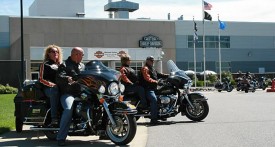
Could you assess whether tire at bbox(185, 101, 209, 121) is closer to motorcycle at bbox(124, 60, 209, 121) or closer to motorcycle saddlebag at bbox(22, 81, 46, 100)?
motorcycle at bbox(124, 60, 209, 121)

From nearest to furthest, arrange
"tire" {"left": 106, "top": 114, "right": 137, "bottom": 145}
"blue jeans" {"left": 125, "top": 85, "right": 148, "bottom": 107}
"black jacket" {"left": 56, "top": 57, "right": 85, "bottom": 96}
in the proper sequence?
"tire" {"left": 106, "top": 114, "right": 137, "bottom": 145}, "black jacket" {"left": 56, "top": 57, "right": 85, "bottom": 96}, "blue jeans" {"left": 125, "top": 85, "right": 148, "bottom": 107}

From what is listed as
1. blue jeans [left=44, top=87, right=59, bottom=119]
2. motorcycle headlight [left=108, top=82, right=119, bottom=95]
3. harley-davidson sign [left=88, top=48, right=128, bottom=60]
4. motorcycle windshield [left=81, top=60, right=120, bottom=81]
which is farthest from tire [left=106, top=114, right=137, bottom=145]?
harley-davidson sign [left=88, top=48, right=128, bottom=60]

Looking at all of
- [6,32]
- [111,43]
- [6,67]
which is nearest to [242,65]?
[111,43]

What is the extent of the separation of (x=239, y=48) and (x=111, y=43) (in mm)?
25501

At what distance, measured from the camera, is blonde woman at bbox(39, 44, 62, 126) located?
9.24 metres

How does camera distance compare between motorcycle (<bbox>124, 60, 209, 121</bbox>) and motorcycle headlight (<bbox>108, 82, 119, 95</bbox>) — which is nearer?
motorcycle headlight (<bbox>108, 82, 119, 95</bbox>)

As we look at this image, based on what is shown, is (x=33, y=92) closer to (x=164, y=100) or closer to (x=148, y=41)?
(x=164, y=100)

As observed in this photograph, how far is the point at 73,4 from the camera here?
80.9m

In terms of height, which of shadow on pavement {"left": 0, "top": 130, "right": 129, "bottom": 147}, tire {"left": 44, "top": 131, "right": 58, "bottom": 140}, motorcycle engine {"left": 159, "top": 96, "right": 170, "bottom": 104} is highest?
motorcycle engine {"left": 159, "top": 96, "right": 170, "bottom": 104}

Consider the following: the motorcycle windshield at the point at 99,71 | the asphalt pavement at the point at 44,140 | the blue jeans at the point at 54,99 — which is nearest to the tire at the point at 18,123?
the asphalt pavement at the point at 44,140

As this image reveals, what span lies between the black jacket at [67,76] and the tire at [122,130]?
914 mm

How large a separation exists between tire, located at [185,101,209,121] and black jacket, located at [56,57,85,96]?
16.0ft

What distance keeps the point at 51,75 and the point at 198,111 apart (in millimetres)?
5021

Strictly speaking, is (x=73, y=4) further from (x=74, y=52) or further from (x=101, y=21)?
(x=74, y=52)
